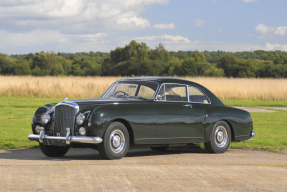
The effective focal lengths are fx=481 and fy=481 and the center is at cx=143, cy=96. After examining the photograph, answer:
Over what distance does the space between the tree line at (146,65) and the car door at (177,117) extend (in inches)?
2398

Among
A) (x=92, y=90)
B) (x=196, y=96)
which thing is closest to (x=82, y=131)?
(x=196, y=96)

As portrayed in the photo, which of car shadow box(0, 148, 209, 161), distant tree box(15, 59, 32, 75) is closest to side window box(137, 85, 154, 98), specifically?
car shadow box(0, 148, 209, 161)

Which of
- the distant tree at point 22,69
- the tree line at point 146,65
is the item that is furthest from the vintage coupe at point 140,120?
the distant tree at point 22,69

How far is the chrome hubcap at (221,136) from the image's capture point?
10914 millimetres

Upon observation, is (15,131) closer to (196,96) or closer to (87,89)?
(196,96)

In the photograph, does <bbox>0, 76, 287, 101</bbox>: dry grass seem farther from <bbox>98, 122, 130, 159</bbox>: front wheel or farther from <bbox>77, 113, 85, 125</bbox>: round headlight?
<bbox>77, 113, 85, 125</bbox>: round headlight

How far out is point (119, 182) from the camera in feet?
23.0

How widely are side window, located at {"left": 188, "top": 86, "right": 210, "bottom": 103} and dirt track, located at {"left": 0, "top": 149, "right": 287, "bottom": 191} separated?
4.07ft

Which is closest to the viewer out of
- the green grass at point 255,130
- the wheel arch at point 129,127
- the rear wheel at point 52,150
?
the wheel arch at point 129,127

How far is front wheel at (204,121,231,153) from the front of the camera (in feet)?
35.5

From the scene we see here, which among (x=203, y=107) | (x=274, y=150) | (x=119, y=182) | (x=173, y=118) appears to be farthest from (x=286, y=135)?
(x=119, y=182)

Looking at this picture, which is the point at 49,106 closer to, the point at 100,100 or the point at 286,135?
the point at 100,100

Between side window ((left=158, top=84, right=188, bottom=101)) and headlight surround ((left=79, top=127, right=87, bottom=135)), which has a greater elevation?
side window ((left=158, top=84, right=188, bottom=101))

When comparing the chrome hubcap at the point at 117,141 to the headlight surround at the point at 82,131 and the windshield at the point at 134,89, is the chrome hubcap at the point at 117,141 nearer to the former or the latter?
the headlight surround at the point at 82,131
